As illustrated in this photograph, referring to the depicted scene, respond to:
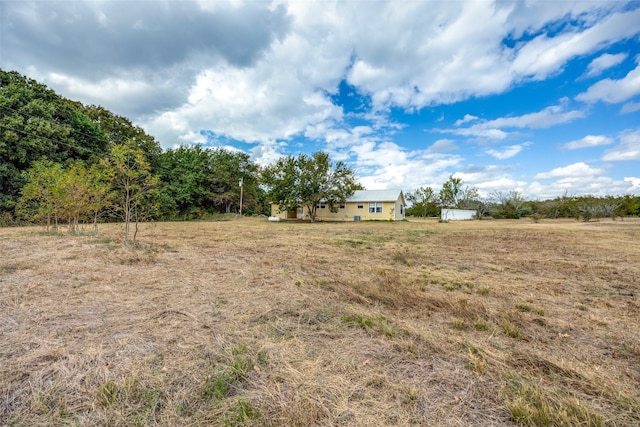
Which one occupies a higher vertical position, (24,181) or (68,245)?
(24,181)

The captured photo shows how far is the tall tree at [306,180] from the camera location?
23.6 meters

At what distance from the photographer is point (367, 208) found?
27234 millimetres

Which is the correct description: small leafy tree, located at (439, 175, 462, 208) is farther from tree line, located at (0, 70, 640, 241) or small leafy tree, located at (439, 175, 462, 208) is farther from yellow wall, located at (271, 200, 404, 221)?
yellow wall, located at (271, 200, 404, 221)

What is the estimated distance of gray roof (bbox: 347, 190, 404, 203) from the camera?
1059 inches

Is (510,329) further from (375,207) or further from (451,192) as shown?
(451,192)

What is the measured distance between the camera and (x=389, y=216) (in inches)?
1054

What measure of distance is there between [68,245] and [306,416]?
332 inches

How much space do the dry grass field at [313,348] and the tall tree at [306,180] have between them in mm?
19160

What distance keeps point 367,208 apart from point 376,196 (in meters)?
1.65

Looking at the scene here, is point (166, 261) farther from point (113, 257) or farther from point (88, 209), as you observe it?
point (88, 209)

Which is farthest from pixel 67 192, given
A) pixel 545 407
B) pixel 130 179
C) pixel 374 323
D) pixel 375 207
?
pixel 375 207

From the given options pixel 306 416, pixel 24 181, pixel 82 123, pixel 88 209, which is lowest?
pixel 306 416

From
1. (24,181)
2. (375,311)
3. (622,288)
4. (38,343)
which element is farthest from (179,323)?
(24,181)

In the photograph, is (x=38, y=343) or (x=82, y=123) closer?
(x=38, y=343)
